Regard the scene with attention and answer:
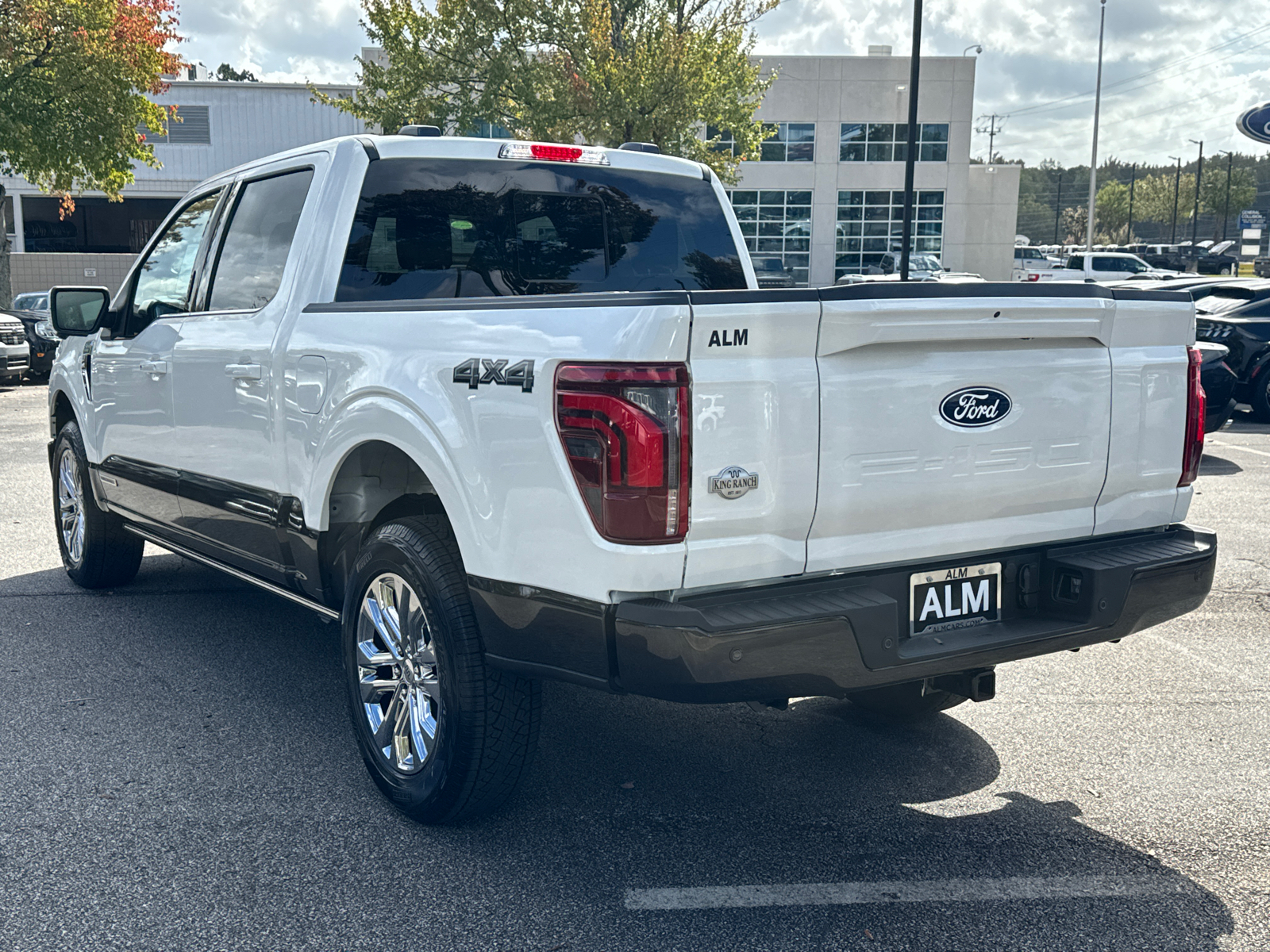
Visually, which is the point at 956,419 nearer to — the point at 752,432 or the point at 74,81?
the point at 752,432

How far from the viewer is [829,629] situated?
9.77 ft

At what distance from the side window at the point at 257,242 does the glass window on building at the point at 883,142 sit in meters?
46.3

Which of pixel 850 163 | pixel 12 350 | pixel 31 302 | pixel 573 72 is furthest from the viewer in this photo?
pixel 850 163

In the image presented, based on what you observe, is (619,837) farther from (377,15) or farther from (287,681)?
(377,15)

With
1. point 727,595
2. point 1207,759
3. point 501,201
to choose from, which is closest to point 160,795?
point 727,595

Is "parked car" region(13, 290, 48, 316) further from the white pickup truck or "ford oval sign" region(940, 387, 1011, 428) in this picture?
"ford oval sign" region(940, 387, 1011, 428)

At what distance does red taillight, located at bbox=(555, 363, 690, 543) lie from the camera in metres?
2.83

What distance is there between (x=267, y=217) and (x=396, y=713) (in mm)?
2110

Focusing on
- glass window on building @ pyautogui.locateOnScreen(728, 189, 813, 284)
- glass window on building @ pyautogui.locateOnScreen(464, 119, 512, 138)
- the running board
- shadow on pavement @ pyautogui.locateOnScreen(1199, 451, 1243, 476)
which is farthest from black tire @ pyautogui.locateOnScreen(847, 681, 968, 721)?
glass window on building @ pyautogui.locateOnScreen(728, 189, 813, 284)

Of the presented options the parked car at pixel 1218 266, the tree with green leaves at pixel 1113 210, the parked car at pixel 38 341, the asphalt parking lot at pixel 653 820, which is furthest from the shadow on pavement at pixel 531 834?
the tree with green leaves at pixel 1113 210

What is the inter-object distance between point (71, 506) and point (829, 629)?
5.16 meters

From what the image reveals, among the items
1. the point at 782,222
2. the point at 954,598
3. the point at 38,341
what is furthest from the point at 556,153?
the point at 782,222

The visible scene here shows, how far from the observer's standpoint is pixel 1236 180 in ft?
362

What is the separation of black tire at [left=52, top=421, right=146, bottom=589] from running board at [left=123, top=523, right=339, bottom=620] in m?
0.36
